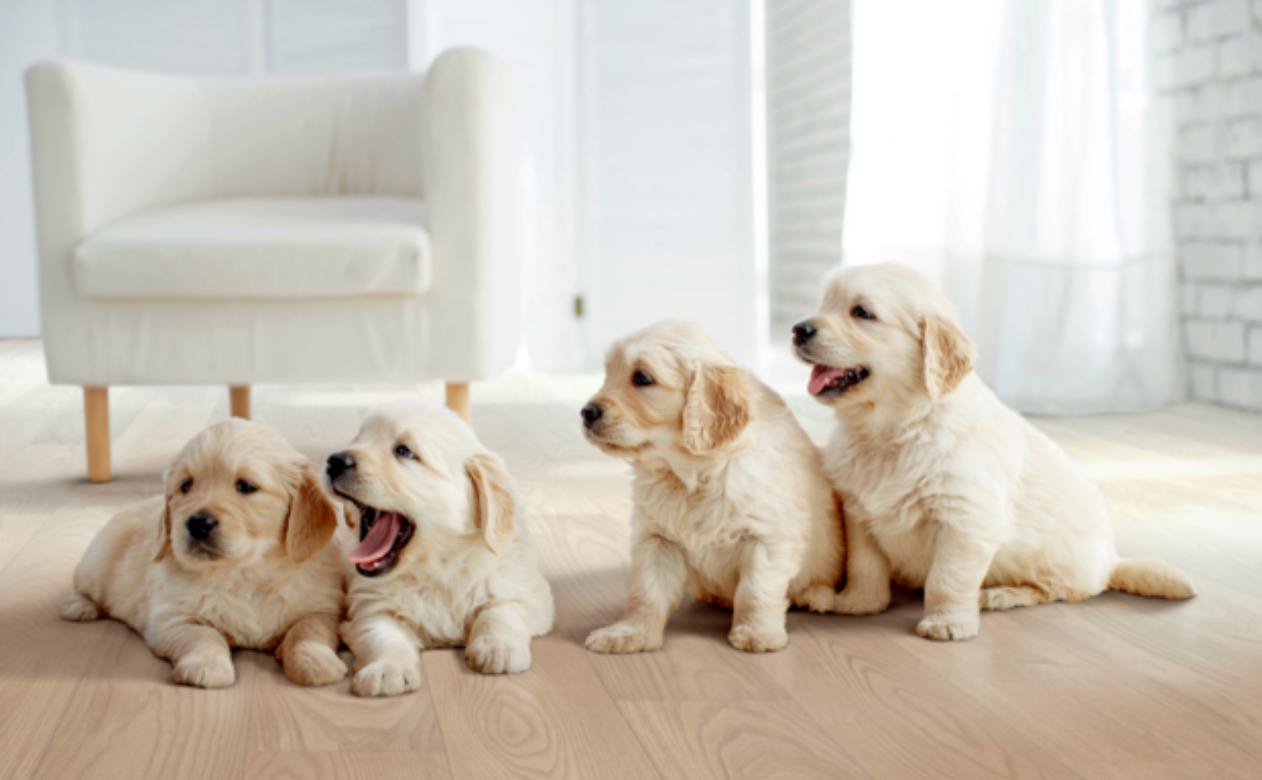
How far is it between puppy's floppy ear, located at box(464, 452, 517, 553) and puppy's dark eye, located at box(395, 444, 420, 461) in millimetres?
75

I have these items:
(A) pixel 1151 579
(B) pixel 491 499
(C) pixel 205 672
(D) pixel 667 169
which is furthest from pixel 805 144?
(C) pixel 205 672

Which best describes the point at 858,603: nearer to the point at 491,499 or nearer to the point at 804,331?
the point at 804,331

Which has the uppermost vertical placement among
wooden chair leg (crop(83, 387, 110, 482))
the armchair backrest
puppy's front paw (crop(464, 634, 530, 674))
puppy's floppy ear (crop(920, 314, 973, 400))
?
the armchair backrest

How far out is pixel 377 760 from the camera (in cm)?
131

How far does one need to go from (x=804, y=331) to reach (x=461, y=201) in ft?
4.42

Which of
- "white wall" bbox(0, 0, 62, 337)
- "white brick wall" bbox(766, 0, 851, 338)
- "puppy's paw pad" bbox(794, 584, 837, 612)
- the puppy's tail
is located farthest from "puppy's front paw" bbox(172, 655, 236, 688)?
"white wall" bbox(0, 0, 62, 337)

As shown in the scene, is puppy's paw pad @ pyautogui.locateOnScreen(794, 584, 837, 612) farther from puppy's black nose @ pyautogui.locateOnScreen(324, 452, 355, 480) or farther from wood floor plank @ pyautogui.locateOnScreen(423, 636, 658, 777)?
puppy's black nose @ pyautogui.locateOnScreen(324, 452, 355, 480)

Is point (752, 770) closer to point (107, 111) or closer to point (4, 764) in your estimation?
point (4, 764)

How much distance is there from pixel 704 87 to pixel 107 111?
107 inches

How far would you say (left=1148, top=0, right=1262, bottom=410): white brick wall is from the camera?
12.8 feet

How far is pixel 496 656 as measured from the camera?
1.60 metres

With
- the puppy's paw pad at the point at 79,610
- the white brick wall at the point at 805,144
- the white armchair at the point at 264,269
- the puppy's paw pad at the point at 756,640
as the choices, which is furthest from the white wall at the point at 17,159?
Result: the puppy's paw pad at the point at 756,640

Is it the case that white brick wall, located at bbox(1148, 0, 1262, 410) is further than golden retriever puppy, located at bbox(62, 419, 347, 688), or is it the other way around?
white brick wall, located at bbox(1148, 0, 1262, 410)

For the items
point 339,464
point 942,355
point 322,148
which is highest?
point 322,148
